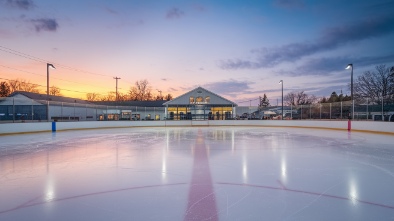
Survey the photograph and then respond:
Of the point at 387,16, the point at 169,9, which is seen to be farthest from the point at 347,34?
the point at 169,9

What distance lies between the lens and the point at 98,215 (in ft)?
8.93

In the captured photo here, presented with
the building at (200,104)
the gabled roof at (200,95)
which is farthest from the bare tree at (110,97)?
the gabled roof at (200,95)

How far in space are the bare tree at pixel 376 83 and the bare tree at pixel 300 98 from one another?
101ft

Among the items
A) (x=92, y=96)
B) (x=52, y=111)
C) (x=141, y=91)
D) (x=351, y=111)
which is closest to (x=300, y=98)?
(x=141, y=91)

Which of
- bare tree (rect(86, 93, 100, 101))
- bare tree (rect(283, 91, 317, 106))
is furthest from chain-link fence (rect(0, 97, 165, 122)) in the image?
bare tree (rect(283, 91, 317, 106))

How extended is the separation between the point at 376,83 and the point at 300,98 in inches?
1393

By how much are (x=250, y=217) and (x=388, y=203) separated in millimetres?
2136

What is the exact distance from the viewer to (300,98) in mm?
67812

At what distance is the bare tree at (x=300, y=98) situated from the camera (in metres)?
66.8

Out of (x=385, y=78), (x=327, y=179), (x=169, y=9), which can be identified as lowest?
(x=327, y=179)

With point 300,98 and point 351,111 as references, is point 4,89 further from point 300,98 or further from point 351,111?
point 300,98

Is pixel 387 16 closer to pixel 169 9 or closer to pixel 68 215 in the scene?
pixel 169 9

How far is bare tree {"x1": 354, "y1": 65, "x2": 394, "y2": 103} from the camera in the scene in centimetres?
3159

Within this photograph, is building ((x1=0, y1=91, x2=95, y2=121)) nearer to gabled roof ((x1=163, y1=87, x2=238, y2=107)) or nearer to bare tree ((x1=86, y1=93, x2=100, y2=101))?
gabled roof ((x1=163, y1=87, x2=238, y2=107))
